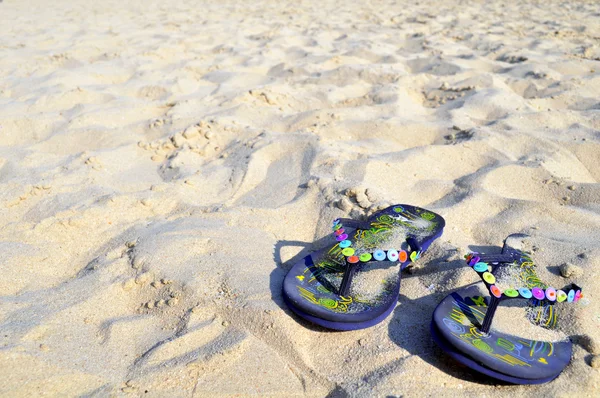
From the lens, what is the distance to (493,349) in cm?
120

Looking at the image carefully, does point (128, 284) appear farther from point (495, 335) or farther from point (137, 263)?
point (495, 335)

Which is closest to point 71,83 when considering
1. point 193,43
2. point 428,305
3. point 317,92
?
point 193,43

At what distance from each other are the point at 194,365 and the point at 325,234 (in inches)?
29.3

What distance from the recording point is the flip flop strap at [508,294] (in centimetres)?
124

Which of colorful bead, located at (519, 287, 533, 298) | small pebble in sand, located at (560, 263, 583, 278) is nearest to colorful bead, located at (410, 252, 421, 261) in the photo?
colorful bead, located at (519, 287, 533, 298)

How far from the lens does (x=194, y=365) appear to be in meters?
1.20

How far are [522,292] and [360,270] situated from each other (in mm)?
505

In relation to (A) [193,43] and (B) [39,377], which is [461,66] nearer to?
(A) [193,43]

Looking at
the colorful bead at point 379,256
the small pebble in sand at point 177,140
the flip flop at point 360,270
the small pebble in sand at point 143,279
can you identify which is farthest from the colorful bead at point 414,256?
the small pebble in sand at point 177,140

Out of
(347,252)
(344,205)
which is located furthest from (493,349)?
(344,205)

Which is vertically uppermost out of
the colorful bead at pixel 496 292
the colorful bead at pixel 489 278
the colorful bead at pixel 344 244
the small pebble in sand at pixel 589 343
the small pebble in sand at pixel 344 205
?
the colorful bead at pixel 489 278

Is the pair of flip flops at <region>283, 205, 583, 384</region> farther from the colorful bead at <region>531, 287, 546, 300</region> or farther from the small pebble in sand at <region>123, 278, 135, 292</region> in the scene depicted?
the small pebble in sand at <region>123, 278, 135, 292</region>

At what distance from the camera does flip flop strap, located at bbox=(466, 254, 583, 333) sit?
4.06 ft

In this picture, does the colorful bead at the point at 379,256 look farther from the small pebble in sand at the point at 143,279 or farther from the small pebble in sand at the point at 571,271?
the small pebble in sand at the point at 143,279
